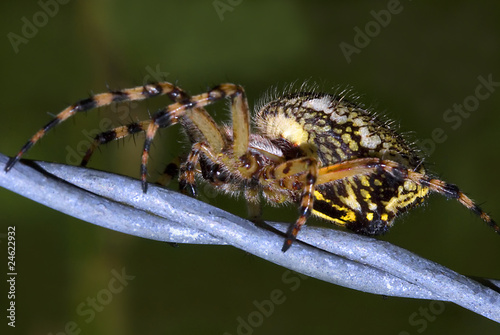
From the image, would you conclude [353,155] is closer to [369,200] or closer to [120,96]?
[369,200]

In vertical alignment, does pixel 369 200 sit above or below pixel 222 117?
above

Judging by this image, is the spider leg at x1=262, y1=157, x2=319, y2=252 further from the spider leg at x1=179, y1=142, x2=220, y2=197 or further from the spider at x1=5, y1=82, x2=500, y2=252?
the spider leg at x1=179, y1=142, x2=220, y2=197

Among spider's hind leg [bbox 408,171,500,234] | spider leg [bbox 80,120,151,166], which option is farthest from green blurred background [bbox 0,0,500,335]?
spider's hind leg [bbox 408,171,500,234]

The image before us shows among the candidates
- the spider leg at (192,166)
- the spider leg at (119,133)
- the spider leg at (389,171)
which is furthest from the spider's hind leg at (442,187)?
the spider leg at (119,133)

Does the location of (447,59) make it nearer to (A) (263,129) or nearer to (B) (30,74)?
Answer: (A) (263,129)

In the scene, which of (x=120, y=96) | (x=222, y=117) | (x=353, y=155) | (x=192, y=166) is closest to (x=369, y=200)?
(x=353, y=155)

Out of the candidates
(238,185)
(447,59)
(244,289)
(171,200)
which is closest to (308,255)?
(171,200)

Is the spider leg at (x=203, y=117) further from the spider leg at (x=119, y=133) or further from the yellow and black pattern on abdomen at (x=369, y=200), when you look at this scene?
the yellow and black pattern on abdomen at (x=369, y=200)
